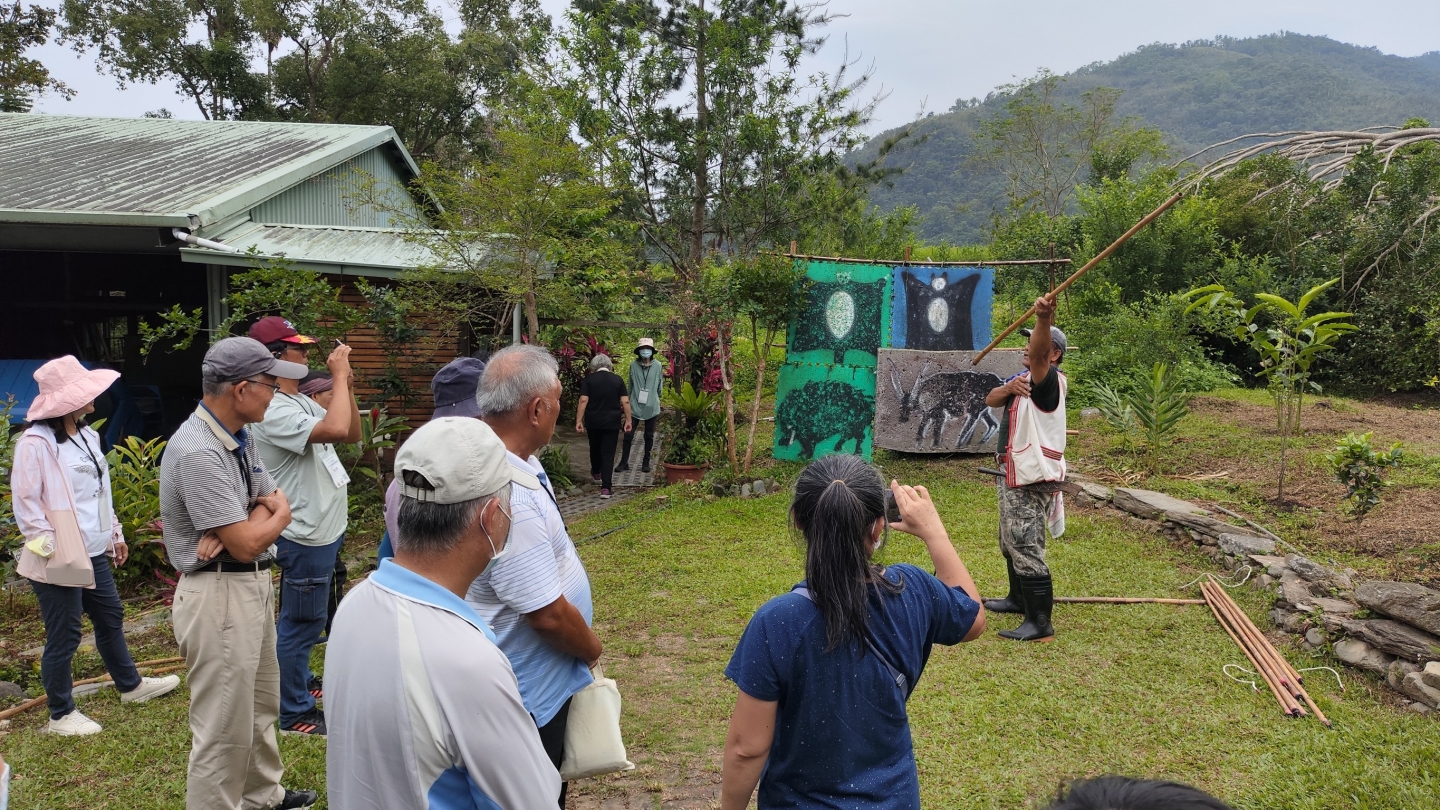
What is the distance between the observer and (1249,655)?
5090mm

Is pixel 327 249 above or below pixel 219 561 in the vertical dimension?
above

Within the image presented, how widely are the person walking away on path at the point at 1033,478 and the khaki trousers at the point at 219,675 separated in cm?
413

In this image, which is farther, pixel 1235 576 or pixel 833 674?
pixel 1235 576

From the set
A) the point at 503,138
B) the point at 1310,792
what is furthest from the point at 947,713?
the point at 503,138

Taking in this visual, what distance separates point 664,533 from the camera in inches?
320

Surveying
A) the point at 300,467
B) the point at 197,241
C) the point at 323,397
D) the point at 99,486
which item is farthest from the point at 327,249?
the point at 300,467

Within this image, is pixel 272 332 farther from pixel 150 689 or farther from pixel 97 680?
pixel 97 680

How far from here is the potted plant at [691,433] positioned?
10.4 m

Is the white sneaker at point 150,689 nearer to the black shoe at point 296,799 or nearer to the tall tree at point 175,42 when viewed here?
the black shoe at point 296,799

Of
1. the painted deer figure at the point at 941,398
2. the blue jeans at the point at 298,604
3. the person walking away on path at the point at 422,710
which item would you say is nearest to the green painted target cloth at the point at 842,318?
the painted deer figure at the point at 941,398

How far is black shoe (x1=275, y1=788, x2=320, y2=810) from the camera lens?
3580mm

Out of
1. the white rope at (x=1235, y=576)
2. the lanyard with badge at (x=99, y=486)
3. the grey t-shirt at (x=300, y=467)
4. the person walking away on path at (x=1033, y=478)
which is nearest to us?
the grey t-shirt at (x=300, y=467)

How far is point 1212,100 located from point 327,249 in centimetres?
10149

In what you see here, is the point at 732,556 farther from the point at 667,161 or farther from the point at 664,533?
the point at 667,161
